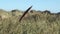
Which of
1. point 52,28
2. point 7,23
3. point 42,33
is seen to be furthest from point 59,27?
point 7,23

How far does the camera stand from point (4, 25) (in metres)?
11.7

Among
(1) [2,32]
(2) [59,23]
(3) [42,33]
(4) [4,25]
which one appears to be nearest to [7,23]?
(4) [4,25]

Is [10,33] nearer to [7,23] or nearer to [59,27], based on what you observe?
[7,23]

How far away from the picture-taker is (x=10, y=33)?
10.7m

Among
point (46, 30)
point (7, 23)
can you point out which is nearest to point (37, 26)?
point (46, 30)

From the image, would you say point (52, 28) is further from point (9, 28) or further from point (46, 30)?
point (9, 28)

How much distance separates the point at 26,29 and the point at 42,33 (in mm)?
715

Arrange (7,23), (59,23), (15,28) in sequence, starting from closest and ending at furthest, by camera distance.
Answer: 1. (15,28)
2. (7,23)
3. (59,23)

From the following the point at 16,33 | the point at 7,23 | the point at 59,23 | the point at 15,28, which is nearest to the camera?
the point at 16,33

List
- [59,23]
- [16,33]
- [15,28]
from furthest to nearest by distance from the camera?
[59,23], [15,28], [16,33]

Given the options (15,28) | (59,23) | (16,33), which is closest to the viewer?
(16,33)

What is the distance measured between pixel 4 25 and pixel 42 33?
1.87m

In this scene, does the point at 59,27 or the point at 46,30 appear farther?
the point at 59,27

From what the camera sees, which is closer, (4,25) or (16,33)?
(16,33)
